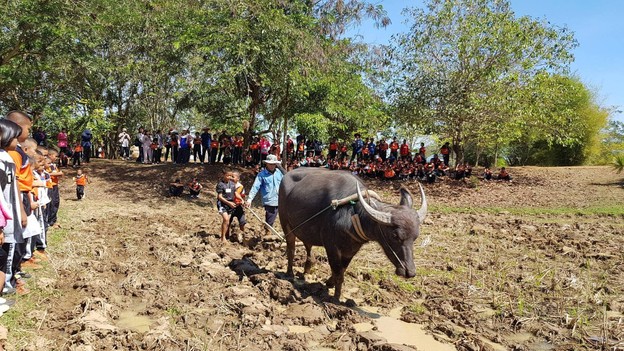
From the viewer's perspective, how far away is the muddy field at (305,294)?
4422 mm

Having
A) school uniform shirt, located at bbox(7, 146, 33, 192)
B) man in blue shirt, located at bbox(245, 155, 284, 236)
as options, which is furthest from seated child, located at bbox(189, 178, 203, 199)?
school uniform shirt, located at bbox(7, 146, 33, 192)

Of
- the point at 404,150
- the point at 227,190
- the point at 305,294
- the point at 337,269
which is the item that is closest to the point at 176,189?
the point at 227,190

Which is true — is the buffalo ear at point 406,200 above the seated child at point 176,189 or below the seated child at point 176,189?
above

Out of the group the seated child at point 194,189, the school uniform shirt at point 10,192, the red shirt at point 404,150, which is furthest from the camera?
the red shirt at point 404,150

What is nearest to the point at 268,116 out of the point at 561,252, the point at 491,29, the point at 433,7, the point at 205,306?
the point at 433,7

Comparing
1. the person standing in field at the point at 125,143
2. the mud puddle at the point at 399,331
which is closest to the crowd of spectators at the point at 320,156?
the person standing in field at the point at 125,143

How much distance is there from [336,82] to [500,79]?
7.51m

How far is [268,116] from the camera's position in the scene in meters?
20.0

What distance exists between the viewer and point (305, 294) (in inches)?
233

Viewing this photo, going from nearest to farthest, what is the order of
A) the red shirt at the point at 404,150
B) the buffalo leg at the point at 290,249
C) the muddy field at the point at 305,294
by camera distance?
1. the muddy field at the point at 305,294
2. the buffalo leg at the point at 290,249
3. the red shirt at the point at 404,150

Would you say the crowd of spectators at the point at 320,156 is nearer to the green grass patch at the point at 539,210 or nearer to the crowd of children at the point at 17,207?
the green grass patch at the point at 539,210

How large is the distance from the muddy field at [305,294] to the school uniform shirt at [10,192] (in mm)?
849

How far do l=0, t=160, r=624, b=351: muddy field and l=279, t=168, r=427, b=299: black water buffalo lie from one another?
24.7 inches

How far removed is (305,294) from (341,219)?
1.08 m
